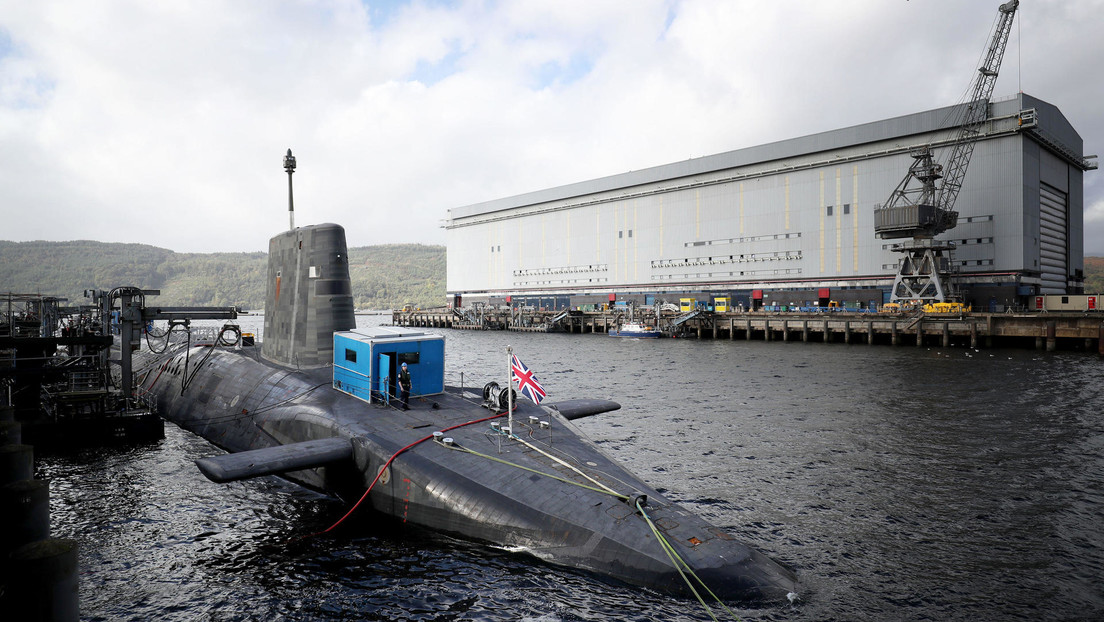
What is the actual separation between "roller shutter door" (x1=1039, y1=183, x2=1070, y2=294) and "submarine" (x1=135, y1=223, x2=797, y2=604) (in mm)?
67568

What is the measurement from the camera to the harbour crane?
190 feet

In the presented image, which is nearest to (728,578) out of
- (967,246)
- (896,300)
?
(896,300)

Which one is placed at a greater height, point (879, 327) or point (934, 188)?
point (934, 188)

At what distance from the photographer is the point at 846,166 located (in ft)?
221

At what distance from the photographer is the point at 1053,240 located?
6450cm

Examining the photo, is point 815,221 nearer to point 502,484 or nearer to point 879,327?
point 879,327

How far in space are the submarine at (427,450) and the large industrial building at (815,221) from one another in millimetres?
59818

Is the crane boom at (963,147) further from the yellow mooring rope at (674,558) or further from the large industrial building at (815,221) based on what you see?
the yellow mooring rope at (674,558)

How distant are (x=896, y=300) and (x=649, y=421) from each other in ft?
159

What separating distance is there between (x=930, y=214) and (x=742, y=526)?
56.4 meters

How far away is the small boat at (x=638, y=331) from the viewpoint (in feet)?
242

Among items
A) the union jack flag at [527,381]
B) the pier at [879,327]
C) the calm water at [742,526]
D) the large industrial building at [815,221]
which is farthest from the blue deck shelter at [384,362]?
the large industrial building at [815,221]

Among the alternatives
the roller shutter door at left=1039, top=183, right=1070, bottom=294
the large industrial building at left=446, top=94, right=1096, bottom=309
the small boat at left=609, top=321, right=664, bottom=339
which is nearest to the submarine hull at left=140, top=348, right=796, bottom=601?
the small boat at left=609, top=321, right=664, bottom=339

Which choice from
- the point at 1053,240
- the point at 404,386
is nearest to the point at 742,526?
the point at 404,386
